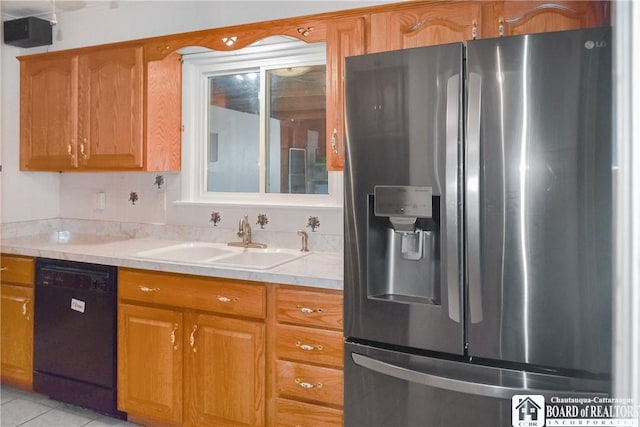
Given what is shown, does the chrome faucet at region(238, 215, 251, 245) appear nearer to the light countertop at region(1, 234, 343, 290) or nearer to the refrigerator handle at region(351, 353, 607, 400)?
the light countertop at region(1, 234, 343, 290)

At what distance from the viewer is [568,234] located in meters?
1.38

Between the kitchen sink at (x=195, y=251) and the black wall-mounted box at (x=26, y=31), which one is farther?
the black wall-mounted box at (x=26, y=31)

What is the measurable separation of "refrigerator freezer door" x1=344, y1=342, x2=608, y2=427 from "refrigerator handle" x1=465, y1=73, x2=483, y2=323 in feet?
0.67

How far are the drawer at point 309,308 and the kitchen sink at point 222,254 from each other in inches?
16.1

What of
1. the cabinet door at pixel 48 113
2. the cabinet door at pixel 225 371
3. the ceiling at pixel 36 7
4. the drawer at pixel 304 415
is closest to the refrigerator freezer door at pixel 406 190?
the drawer at pixel 304 415

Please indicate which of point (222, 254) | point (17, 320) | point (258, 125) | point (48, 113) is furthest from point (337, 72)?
point (17, 320)

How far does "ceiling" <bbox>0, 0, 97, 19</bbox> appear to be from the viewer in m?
3.02

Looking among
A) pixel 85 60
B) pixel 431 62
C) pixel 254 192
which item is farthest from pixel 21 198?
pixel 431 62

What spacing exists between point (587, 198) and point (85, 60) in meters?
2.79

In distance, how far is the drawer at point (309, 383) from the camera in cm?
190

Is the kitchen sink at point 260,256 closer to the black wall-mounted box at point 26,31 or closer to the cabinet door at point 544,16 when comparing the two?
the cabinet door at point 544,16

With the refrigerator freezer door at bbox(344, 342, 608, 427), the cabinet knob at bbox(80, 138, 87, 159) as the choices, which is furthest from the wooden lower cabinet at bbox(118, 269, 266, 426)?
the cabinet knob at bbox(80, 138, 87, 159)

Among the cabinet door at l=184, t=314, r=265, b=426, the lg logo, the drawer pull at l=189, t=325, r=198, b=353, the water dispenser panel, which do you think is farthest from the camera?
the drawer pull at l=189, t=325, r=198, b=353

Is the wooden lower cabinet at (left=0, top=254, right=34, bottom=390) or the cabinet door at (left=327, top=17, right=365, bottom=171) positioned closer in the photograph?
the cabinet door at (left=327, top=17, right=365, bottom=171)
